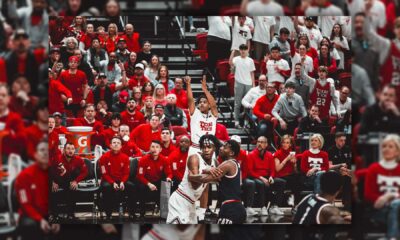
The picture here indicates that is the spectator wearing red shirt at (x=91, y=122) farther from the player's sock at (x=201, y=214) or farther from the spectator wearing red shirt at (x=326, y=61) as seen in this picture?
the spectator wearing red shirt at (x=326, y=61)

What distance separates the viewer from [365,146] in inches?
533

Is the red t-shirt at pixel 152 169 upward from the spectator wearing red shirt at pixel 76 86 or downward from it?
downward

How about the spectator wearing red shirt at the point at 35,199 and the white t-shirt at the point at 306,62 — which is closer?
the spectator wearing red shirt at the point at 35,199

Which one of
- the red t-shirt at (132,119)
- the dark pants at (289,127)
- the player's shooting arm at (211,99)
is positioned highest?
the player's shooting arm at (211,99)

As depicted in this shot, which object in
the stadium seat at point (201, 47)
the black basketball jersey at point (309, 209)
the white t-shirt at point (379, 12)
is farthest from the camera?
the stadium seat at point (201, 47)

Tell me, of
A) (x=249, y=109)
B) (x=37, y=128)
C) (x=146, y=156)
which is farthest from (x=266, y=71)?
(x=37, y=128)

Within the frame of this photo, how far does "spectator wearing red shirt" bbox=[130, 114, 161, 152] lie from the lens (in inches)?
536

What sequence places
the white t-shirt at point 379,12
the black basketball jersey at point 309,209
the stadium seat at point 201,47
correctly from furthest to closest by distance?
the stadium seat at point 201,47 → the white t-shirt at point 379,12 → the black basketball jersey at point 309,209

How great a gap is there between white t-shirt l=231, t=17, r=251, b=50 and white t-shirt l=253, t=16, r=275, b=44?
0.08 m

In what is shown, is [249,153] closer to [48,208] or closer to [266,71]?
[266,71]

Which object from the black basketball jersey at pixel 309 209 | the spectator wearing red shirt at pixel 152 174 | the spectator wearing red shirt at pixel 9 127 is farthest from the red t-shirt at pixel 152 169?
the black basketball jersey at pixel 309 209

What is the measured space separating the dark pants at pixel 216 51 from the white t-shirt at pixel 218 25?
3.3 inches

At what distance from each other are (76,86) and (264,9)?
6.40ft

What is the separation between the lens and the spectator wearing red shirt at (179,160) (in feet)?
44.6
